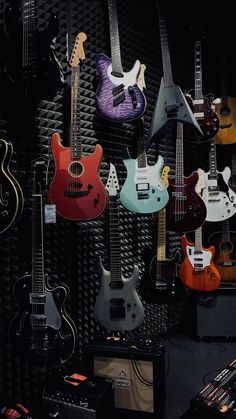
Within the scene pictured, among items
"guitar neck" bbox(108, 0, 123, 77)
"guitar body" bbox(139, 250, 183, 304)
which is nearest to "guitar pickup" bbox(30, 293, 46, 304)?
"guitar body" bbox(139, 250, 183, 304)

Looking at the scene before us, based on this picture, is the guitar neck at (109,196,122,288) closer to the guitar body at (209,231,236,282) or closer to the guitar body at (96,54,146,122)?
the guitar body at (96,54,146,122)

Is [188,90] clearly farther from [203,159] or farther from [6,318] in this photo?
[6,318]

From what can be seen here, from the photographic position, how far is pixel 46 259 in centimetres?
282

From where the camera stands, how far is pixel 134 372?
2482 millimetres

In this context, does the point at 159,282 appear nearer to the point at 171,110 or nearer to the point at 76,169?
the point at 76,169

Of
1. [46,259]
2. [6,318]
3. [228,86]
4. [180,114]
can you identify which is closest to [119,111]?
[180,114]

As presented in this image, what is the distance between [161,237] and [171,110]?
44.8 inches

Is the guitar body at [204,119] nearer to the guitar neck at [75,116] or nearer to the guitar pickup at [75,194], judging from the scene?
the guitar neck at [75,116]

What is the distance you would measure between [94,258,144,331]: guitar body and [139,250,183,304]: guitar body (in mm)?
590

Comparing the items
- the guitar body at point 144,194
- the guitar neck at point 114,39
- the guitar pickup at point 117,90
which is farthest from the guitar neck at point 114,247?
the guitar neck at point 114,39

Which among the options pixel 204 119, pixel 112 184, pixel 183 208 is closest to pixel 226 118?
pixel 204 119

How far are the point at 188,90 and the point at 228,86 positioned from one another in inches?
27.1

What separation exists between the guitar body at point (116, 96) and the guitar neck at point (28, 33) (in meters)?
0.66

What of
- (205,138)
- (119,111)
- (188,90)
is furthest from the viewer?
(188,90)
